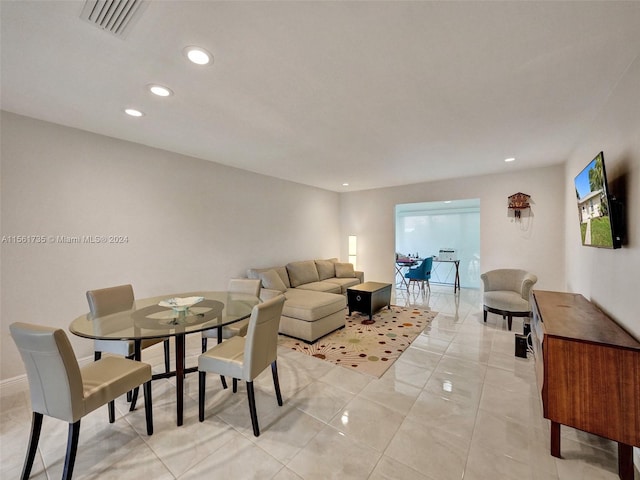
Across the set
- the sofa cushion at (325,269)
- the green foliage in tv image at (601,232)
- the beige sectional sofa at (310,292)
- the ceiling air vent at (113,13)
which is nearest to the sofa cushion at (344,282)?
the beige sectional sofa at (310,292)

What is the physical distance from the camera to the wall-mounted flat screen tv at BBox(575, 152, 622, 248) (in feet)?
5.91

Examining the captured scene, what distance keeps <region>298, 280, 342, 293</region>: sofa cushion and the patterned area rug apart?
2.03ft

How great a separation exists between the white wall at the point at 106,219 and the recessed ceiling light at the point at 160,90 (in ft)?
4.70

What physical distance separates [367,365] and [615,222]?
7.66ft

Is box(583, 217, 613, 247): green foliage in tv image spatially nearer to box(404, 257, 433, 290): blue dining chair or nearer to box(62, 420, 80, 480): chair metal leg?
box(62, 420, 80, 480): chair metal leg

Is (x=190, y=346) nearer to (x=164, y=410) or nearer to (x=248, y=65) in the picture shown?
(x=164, y=410)

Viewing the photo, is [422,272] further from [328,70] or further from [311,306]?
[328,70]

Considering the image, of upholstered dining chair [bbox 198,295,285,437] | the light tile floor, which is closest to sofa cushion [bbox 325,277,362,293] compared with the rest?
the light tile floor

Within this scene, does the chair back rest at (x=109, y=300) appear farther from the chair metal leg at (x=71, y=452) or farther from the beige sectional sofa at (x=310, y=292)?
the beige sectional sofa at (x=310, y=292)

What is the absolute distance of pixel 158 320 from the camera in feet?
6.66

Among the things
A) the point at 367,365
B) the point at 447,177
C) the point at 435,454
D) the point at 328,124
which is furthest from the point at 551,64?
the point at 447,177

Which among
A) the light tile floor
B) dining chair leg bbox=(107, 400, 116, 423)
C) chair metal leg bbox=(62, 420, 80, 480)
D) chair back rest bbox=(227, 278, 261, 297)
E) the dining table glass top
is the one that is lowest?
the light tile floor

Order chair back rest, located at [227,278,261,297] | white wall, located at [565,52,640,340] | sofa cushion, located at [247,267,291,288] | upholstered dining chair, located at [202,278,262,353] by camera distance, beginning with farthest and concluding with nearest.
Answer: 1. sofa cushion, located at [247,267,291,288]
2. chair back rest, located at [227,278,261,297]
3. upholstered dining chair, located at [202,278,262,353]
4. white wall, located at [565,52,640,340]

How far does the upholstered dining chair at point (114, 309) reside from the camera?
2.12 meters
